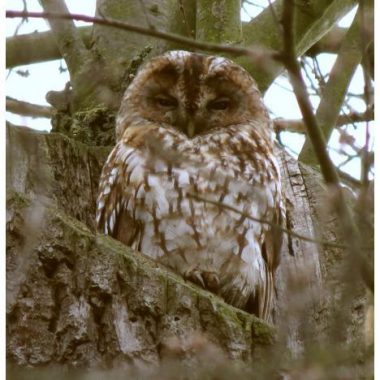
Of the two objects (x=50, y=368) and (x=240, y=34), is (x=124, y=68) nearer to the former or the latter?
(x=240, y=34)

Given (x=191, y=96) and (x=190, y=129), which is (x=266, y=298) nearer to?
(x=190, y=129)

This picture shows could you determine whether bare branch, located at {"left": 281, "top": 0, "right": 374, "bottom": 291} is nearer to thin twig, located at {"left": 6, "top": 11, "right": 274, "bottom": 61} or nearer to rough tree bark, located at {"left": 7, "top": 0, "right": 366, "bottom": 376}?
thin twig, located at {"left": 6, "top": 11, "right": 274, "bottom": 61}

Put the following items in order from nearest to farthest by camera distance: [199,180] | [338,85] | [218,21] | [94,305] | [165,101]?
1. [94,305]
2. [199,180]
3. [165,101]
4. [338,85]
5. [218,21]

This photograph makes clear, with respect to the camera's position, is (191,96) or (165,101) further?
(165,101)

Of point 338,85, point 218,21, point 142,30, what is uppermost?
point 218,21

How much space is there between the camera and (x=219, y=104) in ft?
13.2

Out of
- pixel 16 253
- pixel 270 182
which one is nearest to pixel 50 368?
pixel 16 253

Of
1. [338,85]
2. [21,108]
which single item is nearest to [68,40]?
[338,85]

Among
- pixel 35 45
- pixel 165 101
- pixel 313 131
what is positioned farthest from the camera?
pixel 35 45

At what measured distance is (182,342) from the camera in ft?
7.99

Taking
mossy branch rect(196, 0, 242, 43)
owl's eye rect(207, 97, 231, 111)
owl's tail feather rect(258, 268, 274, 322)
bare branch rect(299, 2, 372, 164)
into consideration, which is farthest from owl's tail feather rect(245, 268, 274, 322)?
mossy branch rect(196, 0, 242, 43)

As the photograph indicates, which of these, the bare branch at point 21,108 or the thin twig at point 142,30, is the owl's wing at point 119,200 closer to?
the bare branch at point 21,108

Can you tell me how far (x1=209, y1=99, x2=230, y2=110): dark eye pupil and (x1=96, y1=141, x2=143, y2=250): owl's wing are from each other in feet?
1.47

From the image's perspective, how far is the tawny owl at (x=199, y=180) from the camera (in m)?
3.52
